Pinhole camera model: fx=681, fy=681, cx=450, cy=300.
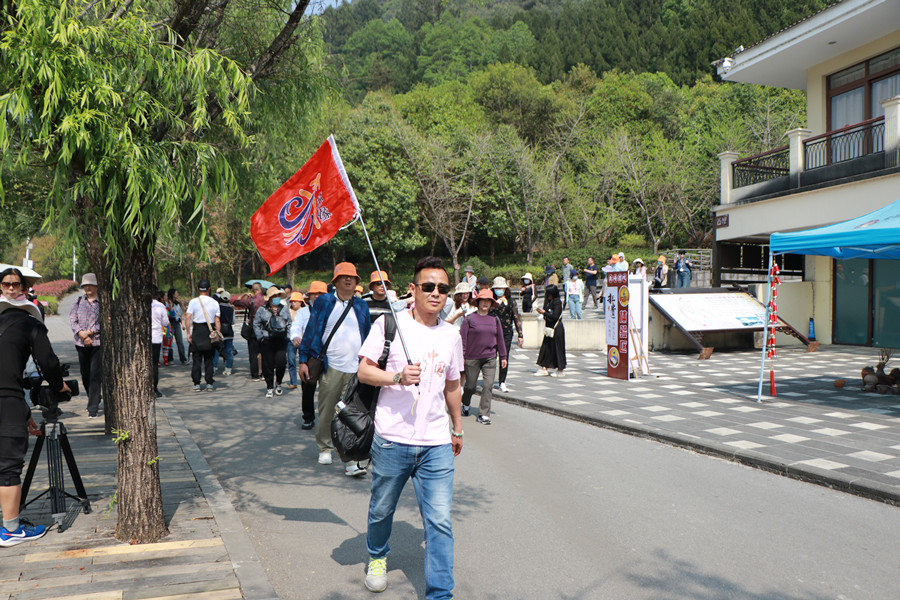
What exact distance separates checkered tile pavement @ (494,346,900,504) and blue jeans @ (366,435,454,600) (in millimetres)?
4120

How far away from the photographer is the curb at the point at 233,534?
151 inches

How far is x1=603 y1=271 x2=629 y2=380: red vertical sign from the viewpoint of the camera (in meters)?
12.8

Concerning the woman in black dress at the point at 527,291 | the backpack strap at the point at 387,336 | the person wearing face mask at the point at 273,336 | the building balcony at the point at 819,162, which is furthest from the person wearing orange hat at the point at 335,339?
the building balcony at the point at 819,162

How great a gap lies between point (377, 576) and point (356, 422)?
880 mm

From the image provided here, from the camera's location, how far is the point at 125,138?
3.62 m

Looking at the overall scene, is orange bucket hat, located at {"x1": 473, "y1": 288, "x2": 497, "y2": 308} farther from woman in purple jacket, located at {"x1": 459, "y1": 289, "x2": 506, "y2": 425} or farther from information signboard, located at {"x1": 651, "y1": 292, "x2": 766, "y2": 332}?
information signboard, located at {"x1": 651, "y1": 292, "x2": 766, "y2": 332}

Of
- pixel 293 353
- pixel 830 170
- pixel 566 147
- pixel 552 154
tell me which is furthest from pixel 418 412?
pixel 566 147

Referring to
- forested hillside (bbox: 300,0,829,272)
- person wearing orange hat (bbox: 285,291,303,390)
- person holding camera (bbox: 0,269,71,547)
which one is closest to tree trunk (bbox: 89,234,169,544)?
person holding camera (bbox: 0,269,71,547)

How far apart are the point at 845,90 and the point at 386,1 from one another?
71.8m

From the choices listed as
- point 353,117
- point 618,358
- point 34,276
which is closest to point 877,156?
point 618,358

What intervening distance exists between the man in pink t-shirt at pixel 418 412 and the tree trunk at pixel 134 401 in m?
1.69

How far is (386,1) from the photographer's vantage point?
8125cm

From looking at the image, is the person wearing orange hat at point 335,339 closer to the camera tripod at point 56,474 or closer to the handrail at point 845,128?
the camera tripod at point 56,474

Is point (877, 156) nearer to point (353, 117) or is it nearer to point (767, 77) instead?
point (767, 77)
